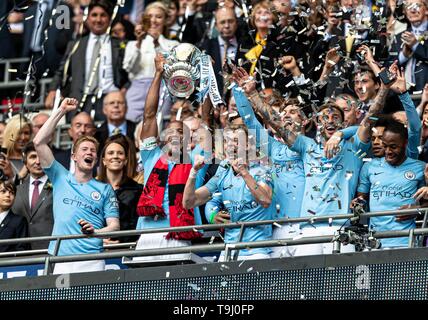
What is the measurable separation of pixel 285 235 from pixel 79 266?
1997 mm

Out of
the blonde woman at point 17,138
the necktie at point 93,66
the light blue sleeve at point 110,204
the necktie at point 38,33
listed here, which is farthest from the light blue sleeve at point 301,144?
the necktie at point 38,33

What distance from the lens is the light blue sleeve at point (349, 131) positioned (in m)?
15.8

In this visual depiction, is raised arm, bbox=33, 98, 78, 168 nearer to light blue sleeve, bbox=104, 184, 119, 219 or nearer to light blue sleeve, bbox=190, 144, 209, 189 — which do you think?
light blue sleeve, bbox=104, 184, 119, 219

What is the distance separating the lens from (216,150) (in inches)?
644

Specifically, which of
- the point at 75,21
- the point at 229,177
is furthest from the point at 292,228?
the point at 75,21

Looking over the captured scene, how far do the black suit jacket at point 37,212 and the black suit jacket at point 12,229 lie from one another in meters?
0.08

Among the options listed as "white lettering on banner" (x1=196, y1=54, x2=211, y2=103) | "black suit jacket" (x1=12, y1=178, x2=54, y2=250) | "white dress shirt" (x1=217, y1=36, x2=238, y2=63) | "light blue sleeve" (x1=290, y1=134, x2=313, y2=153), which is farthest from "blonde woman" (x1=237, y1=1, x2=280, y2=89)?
"black suit jacket" (x1=12, y1=178, x2=54, y2=250)

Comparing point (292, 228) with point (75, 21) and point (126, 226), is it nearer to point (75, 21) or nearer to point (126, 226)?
point (126, 226)

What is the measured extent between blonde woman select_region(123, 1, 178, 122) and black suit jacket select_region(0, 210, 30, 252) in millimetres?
3357

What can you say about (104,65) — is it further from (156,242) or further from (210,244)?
(210,244)

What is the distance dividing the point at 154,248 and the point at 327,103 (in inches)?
88.4

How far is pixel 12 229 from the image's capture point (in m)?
17.3

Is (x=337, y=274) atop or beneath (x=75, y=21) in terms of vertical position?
beneath

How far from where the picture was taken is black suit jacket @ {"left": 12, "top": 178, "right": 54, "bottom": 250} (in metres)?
17.3
